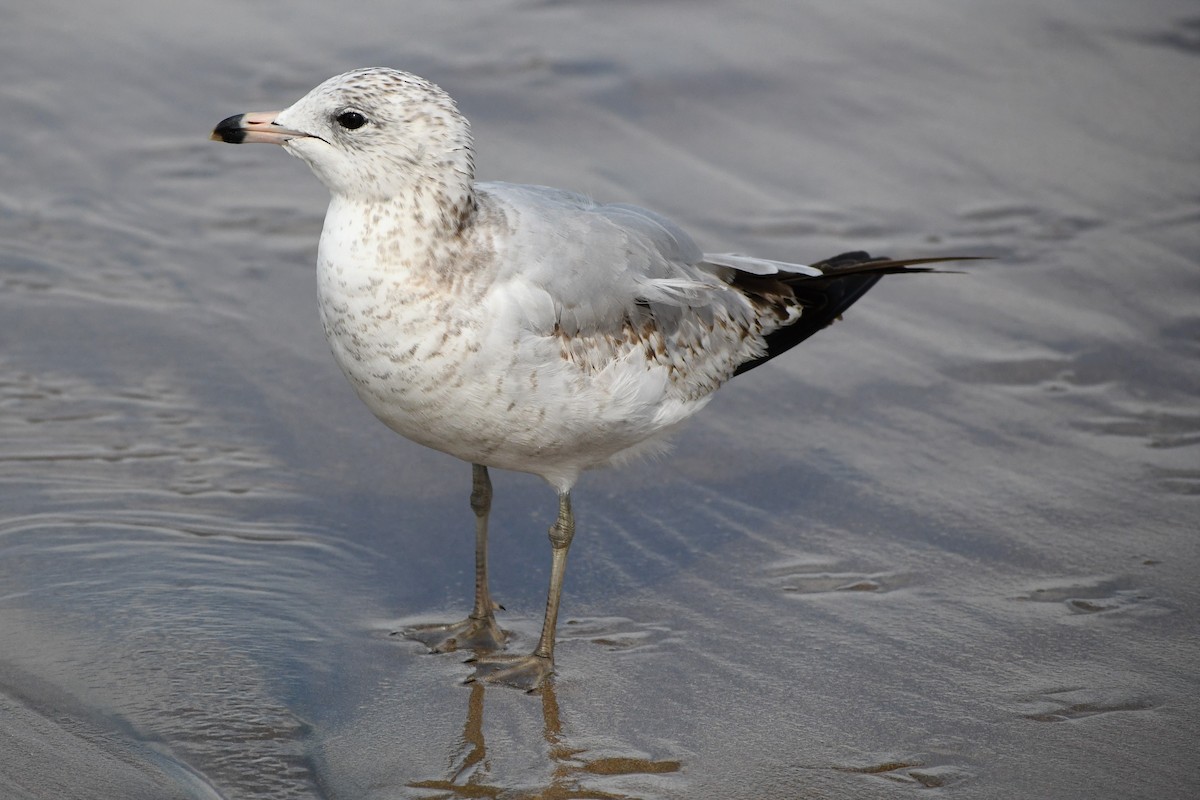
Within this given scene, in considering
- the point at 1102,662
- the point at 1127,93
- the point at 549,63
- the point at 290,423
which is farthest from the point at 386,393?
the point at 1127,93

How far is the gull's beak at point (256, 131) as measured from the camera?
13.9ft

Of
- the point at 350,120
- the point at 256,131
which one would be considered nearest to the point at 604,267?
the point at 350,120

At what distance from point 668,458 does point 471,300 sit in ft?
5.78

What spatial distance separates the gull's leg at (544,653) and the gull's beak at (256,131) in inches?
57.0

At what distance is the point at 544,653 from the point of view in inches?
176

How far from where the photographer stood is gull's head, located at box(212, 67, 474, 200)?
4.18 meters

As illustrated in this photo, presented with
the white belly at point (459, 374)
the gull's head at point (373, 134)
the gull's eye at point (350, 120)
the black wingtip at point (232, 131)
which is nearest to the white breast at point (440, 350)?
the white belly at point (459, 374)

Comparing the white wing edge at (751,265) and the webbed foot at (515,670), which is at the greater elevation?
the white wing edge at (751,265)

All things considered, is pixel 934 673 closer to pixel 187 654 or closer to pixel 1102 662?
pixel 1102 662

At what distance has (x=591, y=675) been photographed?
14.6ft

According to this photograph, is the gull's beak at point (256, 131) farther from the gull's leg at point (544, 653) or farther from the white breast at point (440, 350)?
the gull's leg at point (544, 653)

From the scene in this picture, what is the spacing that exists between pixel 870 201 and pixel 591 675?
12.9ft

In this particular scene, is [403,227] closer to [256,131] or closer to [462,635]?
[256,131]

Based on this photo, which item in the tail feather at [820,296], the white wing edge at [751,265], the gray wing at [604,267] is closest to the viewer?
the gray wing at [604,267]
